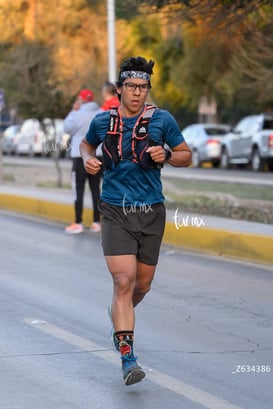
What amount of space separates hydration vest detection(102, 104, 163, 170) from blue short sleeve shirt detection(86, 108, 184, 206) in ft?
0.08

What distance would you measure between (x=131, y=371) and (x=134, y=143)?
54.3 inches

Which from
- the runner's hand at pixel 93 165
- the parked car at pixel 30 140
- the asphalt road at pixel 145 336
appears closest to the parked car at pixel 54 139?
the parked car at pixel 30 140

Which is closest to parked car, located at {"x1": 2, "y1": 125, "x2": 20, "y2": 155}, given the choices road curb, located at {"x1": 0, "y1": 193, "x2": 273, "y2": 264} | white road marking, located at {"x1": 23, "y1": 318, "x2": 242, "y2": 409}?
road curb, located at {"x1": 0, "y1": 193, "x2": 273, "y2": 264}

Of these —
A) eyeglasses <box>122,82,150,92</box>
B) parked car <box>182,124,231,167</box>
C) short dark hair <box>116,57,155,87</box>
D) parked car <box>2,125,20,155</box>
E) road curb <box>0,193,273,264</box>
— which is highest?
short dark hair <box>116,57,155,87</box>

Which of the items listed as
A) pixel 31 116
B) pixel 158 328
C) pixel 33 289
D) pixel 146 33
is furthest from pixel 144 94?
pixel 146 33

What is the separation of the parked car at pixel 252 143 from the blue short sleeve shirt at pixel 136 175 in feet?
90.1

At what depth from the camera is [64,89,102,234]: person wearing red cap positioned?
14789 mm

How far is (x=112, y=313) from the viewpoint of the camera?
272 inches

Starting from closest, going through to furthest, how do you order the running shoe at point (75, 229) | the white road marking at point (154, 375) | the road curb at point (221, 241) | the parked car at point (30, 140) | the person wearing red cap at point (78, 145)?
the white road marking at point (154, 375) → the road curb at point (221, 241) → the person wearing red cap at point (78, 145) → the running shoe at point (75, 229) → the parked car at point (30, 140)

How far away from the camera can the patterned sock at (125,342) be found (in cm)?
671

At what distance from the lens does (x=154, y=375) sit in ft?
23.0

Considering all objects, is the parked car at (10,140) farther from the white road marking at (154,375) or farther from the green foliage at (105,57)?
the white road marking at (154,375)

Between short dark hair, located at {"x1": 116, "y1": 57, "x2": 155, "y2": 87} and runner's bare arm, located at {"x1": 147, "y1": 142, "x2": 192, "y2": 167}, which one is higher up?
short dark hair, located at {"x1": 116, "y1": 57, "x2": 155, "y2": 87}

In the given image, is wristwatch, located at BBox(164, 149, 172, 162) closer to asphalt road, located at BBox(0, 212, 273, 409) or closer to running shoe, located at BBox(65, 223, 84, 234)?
asphalt road, located at BBox(0, 212, 273, 409)
